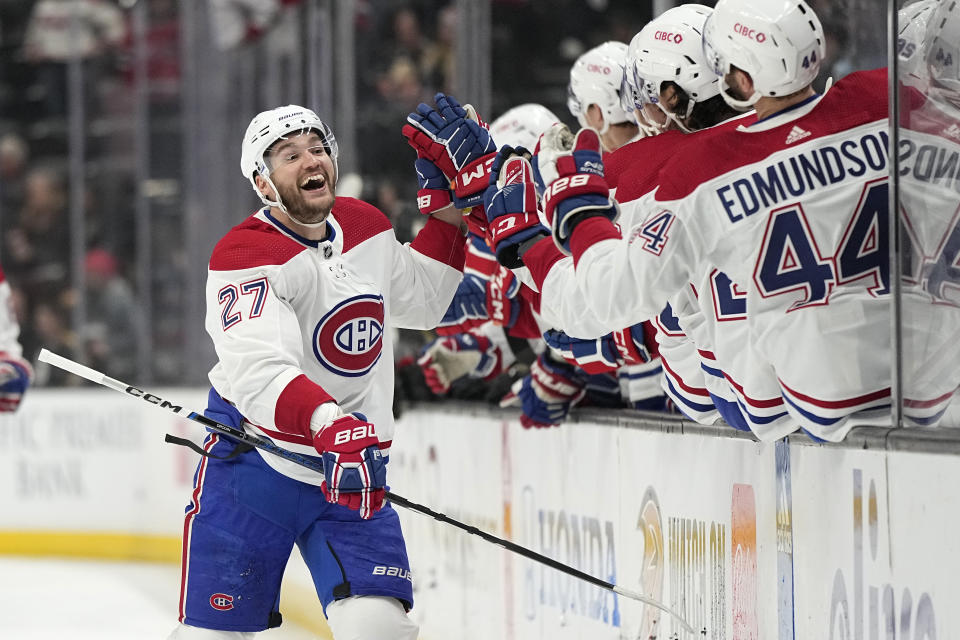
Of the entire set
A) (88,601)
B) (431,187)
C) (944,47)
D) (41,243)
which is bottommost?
(88,601)

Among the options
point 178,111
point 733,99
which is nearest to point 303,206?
point 733,99

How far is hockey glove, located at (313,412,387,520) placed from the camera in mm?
2713

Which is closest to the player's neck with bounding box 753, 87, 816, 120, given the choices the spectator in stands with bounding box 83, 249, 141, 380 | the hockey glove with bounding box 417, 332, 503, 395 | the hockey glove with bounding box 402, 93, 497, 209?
the hockey glove with bounding box 402, 93, 497, 209

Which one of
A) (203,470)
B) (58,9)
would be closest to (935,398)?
(203,470)

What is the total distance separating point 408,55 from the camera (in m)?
6.13

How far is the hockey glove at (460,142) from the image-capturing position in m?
3.15

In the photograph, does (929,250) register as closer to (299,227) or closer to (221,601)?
(299,227)

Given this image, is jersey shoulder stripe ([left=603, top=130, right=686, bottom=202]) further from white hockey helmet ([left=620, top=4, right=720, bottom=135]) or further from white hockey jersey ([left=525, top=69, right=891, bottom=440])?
white hockey jersey ([left=525, top=69, right=891, bottom=440])

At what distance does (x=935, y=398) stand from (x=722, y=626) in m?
0.76

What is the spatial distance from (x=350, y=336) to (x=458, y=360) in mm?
1460

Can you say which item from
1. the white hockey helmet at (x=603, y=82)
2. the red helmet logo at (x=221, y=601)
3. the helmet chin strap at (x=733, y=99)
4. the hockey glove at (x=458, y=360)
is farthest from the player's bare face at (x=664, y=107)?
the hockey glove at (x=458, y=360)

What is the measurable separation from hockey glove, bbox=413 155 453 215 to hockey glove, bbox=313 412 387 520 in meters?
0.71

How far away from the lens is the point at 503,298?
3873mm

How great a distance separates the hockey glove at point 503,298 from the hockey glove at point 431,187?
1.73 ft
